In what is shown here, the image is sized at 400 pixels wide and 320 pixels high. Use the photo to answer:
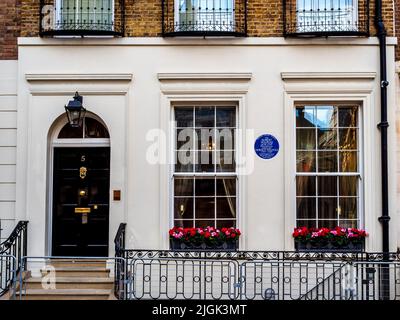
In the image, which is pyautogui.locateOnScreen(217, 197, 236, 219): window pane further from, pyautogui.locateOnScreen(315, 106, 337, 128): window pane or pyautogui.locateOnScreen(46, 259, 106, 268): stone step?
pyautogui.locateOnScreen(46, 259, 106, 268): stone step

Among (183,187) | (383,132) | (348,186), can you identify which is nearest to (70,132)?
(183,187)

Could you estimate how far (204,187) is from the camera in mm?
11758

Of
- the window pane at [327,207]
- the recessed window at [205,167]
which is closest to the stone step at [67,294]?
the recessed window at [205,167]

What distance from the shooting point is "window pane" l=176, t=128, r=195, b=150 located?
11797 millimetres

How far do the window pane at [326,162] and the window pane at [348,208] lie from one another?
0.62 metres

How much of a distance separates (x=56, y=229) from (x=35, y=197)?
79 centimetres

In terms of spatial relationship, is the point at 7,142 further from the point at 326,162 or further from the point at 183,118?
the point at 326,162

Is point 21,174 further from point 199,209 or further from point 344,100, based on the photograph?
point 344,100

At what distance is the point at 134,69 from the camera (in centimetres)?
1167

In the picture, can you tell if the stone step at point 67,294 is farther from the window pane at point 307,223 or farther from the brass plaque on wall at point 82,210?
the window pane at point 307,223

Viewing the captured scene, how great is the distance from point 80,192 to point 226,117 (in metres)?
3.15

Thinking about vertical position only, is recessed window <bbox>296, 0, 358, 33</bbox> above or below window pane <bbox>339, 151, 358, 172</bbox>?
above

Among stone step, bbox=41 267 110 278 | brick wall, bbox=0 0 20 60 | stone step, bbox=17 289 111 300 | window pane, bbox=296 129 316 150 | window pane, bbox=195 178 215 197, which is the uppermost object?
brick wall, bbox=0 0 20 60

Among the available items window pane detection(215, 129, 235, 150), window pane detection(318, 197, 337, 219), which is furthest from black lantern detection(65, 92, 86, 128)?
window pane detection(318, 197, 337, 219)
